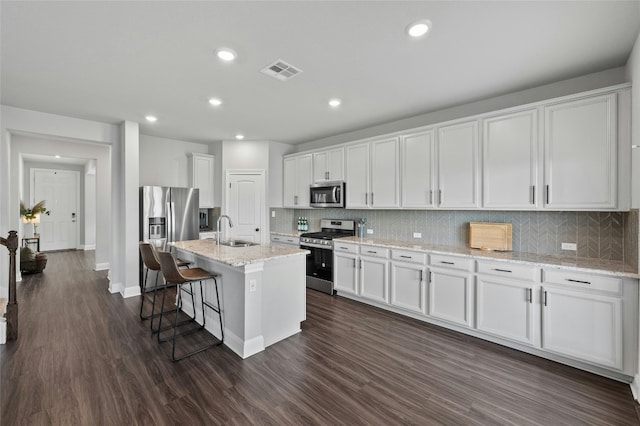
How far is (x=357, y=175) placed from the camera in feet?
14.9

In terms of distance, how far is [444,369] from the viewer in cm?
244

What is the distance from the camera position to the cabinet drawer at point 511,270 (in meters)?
2.61

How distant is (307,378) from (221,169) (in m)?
4.39

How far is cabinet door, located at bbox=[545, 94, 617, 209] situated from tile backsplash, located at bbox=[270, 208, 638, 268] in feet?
1.05

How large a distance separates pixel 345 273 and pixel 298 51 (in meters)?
3.00

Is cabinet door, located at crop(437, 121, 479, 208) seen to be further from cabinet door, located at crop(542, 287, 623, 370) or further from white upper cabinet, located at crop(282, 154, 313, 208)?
white upper cabinet, located at crop(282, 154, 313, 208)

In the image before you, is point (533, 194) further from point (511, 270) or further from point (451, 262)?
point (451, 262)

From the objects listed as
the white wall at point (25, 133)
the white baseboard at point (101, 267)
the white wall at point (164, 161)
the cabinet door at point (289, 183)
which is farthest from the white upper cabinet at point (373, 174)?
the white baseboard at point (101, 267)

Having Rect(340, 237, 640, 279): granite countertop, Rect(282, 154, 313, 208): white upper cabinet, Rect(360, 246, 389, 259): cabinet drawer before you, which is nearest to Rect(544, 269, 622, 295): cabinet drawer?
Rect(340, 237, 640, 279): granite countertop

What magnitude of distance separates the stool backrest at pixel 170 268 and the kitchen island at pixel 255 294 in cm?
30

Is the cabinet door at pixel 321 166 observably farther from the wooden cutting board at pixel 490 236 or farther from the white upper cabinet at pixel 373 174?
the wooden cutting board at pixel 490 236

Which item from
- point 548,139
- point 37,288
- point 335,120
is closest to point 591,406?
point 548,139

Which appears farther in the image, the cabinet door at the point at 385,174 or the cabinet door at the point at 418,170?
the cabinet door at the point at 385,174

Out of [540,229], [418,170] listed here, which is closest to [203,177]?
[418,170]
